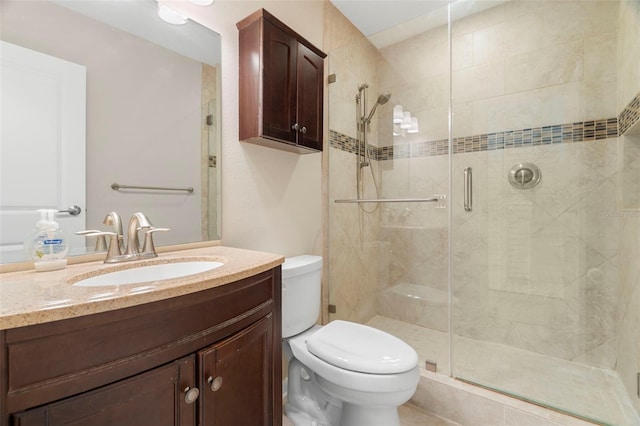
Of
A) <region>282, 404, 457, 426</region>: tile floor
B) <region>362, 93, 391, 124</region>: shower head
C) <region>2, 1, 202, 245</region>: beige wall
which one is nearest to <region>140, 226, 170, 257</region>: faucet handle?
<region>2, 1, 202, 245</region>: beige wall

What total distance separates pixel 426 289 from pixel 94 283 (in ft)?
6.36

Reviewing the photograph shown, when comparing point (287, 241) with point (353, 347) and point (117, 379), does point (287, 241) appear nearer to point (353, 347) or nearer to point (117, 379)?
point (353, 347)

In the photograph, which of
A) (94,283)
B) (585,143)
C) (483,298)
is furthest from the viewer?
(483,298)

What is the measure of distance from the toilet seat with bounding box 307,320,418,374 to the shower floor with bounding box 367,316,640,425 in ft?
1.91

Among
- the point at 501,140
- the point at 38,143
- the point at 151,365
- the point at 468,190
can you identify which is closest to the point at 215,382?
the point at 151,365

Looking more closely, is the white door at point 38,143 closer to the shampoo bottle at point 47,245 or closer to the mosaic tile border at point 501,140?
the shampoo bottle at point 47,245

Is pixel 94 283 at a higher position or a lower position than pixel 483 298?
higher

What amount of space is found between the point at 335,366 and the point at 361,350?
0.13 metres

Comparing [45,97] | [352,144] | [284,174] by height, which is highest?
[352,144]

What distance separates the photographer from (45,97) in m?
0.88

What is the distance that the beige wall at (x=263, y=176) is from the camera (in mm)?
1367

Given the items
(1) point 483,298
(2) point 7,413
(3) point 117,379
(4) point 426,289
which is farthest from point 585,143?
(2) point 7,413

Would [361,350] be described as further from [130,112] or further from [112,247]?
[130,112]

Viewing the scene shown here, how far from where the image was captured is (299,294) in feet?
4.73
